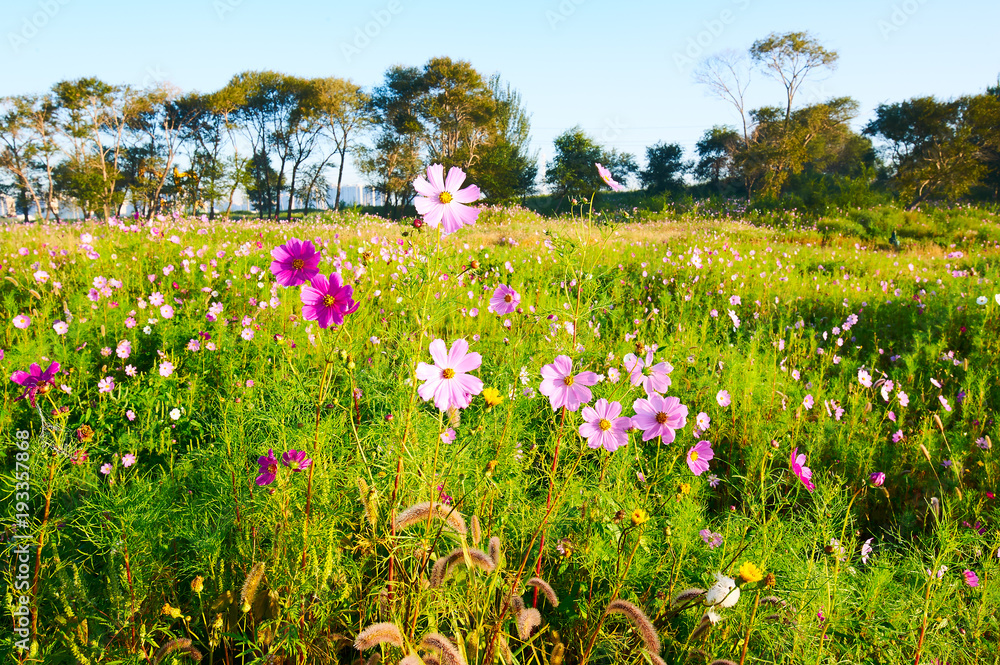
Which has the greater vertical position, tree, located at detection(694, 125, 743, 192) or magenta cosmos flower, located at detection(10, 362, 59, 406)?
tree, located at detection(694, 125, 743, 192)

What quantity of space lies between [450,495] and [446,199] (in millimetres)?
794

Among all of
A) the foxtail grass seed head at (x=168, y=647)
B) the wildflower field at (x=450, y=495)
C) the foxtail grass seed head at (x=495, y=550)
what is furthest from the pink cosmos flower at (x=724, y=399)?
the foxtail grass seed head at (x=168, y=647)

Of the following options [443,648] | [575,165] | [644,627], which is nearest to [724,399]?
[644,627]

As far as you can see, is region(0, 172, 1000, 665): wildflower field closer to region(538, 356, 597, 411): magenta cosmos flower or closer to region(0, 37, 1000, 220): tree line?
region(538, 356, 597, 411): magenta cosmos flower

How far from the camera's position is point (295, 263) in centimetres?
99

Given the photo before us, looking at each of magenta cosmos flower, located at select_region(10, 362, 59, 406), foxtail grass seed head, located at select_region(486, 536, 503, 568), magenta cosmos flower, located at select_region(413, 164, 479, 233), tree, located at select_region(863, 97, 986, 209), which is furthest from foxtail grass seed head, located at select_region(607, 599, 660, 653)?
tree, located at select_region(863, 97, 986, 209)

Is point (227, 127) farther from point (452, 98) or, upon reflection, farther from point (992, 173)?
point (992, 173)

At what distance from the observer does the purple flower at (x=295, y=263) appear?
977 mm

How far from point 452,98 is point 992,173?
26.6 metres

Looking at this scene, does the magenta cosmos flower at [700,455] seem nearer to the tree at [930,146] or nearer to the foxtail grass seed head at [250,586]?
the foxtail grass seed head at [250,586]

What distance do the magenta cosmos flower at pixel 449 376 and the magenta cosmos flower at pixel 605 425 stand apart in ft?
0.95

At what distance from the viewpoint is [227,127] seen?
29406mm

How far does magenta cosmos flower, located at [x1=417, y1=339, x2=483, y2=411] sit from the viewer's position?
3.02 feet

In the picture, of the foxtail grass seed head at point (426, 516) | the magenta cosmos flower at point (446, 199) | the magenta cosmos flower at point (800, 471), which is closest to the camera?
the foxtail grass seed head at point (426, 516)
